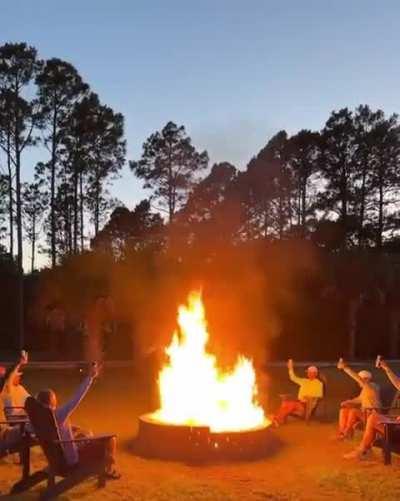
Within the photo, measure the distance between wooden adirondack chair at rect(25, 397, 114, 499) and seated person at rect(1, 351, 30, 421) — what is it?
2151 millimetres

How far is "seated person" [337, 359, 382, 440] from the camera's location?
9992mm

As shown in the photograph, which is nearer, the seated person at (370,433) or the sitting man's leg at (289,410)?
the seated person at (370,433)

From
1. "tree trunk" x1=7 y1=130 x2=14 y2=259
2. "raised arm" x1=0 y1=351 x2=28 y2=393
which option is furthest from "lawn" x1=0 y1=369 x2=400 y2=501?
"tree trunk" x1=7 y1=130 x2=14 y2=259

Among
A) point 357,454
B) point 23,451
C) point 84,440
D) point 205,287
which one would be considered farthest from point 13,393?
point 205,287

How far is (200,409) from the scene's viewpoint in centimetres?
1095

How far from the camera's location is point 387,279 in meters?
24.4

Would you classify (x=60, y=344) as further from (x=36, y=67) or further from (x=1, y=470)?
(x=1, y=470)

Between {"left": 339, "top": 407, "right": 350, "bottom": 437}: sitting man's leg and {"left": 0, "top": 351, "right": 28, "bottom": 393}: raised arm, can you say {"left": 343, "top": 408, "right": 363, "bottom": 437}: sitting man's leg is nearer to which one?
{"left": 339, "top": 407, "right": 350, "bottom": 437}: sitting man's leg

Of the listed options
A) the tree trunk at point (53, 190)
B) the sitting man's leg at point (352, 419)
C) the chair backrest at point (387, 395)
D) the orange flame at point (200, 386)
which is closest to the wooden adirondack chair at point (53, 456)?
the orange flame at point (200, 386)

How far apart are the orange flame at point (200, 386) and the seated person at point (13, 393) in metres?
1.96

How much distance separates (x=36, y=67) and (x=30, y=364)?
19.4m

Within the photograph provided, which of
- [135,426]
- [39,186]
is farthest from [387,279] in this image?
[39,186]

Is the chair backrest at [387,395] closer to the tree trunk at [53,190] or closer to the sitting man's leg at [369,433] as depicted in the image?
the sitting man's leg at [369,433]

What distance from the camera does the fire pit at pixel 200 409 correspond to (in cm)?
926
